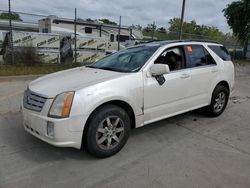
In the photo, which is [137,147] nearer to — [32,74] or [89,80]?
[89,80]

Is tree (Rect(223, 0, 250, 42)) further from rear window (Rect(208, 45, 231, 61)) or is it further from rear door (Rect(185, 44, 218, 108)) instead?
rear door (Rect(185, 44, 218, 108))

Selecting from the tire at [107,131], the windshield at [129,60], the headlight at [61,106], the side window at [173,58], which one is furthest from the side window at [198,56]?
the headlight at [61,106]

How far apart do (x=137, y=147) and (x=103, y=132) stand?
73 cm

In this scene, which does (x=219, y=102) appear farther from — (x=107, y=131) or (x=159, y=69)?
(x=107, y=131)

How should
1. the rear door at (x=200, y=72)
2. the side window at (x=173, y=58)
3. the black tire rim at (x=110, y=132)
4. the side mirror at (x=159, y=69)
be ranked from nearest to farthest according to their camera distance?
the black tire rim at (x=110, y=132) → the side mirror at (x=159, y=69) → the side window at (x=173, y=58) → the rear door at (x=200, y=72)

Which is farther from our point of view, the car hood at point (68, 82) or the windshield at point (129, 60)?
the windshield at point (129, 60)

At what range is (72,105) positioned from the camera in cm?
278

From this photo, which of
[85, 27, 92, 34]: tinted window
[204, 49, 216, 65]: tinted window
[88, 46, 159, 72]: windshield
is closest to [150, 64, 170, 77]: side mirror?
[88, 46, 159, 72]: windshield

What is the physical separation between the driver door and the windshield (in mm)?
223

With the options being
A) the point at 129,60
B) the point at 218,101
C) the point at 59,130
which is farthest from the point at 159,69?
the point at 218,101

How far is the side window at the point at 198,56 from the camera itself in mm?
4307

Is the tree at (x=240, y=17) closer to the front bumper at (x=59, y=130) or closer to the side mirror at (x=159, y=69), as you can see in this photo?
the side mirror at (x=159, y=69)

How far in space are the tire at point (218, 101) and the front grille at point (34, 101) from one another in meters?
3.42

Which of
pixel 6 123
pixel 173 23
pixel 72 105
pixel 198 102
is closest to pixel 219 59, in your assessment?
pixel 198 102
